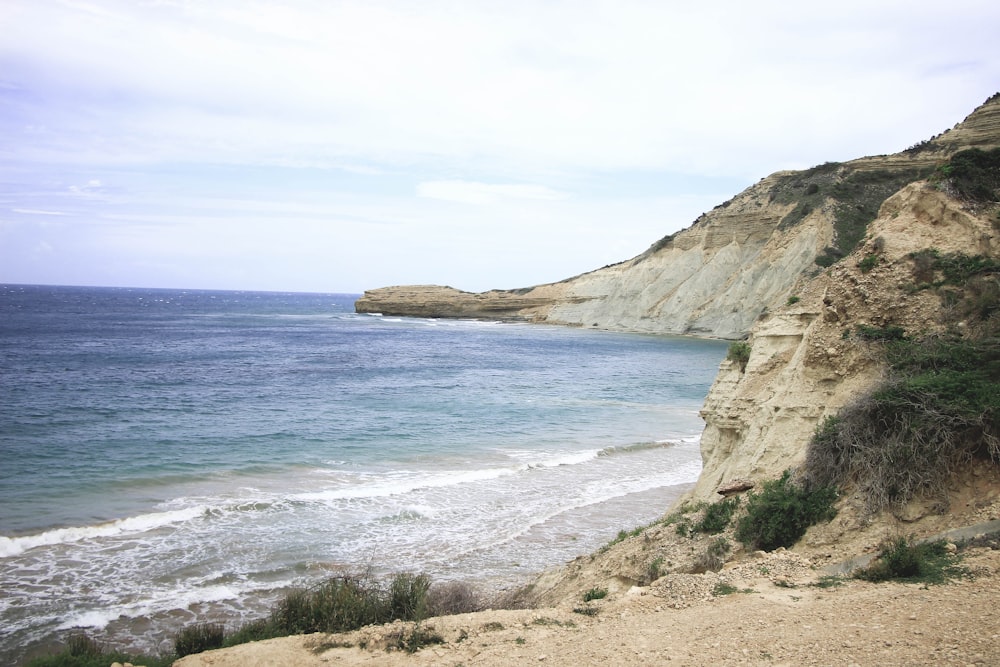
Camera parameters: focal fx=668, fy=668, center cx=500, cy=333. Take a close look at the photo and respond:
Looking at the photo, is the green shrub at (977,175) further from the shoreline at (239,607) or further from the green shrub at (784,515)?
the shoreline at (239,607)

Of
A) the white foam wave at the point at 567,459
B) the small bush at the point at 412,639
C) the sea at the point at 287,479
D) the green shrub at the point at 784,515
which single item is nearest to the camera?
the small bush at the point at 412,639

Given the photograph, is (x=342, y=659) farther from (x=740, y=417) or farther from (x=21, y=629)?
(x=740, y=417)

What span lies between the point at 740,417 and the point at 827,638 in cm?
561

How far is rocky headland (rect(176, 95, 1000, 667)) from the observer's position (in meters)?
5.20

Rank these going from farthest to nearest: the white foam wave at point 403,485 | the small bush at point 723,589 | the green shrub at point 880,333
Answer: the white foam wave at point 403,485, the green shrub at point 880,333, the small bush at point 723,589

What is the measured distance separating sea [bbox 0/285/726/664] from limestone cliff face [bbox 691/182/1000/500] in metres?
4.25

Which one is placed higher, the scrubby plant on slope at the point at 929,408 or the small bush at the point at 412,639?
the scrubby plant on slope at the point at 929,408

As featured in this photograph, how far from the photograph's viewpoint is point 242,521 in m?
13.0

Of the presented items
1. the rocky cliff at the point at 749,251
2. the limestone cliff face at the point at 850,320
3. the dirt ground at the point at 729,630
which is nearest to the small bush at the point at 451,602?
Answer: the dirt ground at the point at 729,630

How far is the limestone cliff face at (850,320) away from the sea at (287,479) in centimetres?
425

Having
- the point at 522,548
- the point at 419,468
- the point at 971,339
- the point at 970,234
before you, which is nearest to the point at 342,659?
the point at 522,548

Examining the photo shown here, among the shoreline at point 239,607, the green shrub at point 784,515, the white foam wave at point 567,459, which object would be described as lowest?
the shoreline at point 239,607

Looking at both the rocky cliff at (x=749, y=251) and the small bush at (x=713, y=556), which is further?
the rocky cliff at (x=749, y=251)

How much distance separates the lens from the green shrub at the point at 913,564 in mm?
5719
